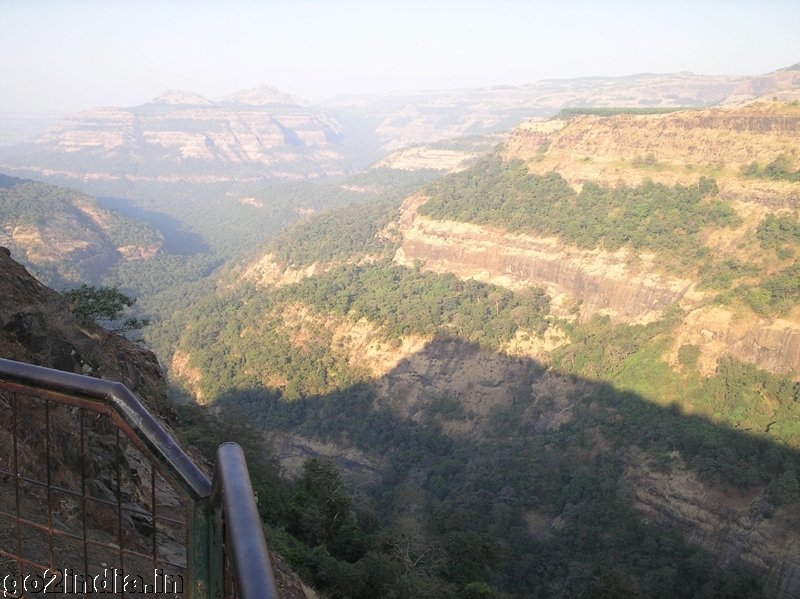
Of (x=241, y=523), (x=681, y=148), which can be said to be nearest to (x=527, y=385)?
(x=681, y=148)

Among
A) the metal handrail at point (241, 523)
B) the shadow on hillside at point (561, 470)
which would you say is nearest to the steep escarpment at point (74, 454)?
the metal handrail at point (241, 523)

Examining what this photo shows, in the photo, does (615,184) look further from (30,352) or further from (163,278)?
(163,278)

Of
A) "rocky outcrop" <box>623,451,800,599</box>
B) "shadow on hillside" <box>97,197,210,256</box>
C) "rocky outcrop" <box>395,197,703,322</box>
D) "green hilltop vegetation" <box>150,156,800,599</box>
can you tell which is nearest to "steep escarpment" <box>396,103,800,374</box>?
"rocky outcrop" <box>395,197,703,322</box>

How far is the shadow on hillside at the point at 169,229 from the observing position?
10575cm

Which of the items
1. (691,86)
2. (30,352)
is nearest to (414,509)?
(30,352)

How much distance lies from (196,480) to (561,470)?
101ft

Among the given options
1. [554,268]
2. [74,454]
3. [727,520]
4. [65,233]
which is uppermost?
[74,454]

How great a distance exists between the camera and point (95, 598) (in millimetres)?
5676

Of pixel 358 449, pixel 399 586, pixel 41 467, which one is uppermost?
pixel 41 467

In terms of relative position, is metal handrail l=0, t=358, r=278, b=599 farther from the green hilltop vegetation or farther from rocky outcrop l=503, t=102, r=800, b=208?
rocky outcrop l=503, t=102, r=800, b=208

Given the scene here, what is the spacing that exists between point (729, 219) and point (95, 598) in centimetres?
4064

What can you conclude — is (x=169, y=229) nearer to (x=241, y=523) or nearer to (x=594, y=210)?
(x=594, y=210)

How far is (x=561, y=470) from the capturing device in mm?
30391

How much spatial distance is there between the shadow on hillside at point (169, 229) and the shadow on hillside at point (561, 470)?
225 feet
